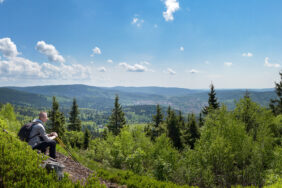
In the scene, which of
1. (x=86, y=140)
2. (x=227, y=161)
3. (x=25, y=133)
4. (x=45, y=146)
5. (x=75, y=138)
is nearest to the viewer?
(x=25, y=133)

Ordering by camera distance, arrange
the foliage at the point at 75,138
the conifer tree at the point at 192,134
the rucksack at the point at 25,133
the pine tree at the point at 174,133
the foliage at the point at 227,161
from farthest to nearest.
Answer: the foliage at the point at 75,138, the pine tree at the point at 174,133, the conifer tree at the point at 192,134, the foliage at the point at 227,161, the rucksack at the point at 25,133

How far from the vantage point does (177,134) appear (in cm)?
4388

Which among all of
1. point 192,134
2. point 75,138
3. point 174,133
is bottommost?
point 75,138

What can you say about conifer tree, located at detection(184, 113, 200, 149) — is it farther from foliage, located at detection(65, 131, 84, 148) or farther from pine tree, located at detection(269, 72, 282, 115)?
foliage, located at detection(65, 131, 84, 148)

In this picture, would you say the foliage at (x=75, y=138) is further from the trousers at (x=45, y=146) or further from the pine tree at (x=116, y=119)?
the trousers at (x=45, y=146)

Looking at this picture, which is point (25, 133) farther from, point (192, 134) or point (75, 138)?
point (75, 138)

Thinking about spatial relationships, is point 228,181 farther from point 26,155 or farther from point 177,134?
point 177,134

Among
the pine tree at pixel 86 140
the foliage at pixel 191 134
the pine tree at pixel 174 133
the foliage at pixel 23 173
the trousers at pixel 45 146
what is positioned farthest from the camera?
the pine tree at pixel 86 140

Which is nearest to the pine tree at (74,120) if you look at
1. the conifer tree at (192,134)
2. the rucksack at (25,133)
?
the conifer tree at (192,134)

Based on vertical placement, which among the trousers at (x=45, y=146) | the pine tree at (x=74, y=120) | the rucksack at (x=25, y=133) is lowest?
the pine tree at (x=74, y=120)

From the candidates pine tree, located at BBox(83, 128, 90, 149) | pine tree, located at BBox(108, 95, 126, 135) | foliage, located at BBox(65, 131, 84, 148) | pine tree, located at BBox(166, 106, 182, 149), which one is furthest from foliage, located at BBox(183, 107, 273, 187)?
pine tree, located at BBox(83, 128, 90, 149)

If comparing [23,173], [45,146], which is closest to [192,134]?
[45,146]

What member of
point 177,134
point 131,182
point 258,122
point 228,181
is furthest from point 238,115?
point 131,182

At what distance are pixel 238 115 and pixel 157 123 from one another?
87.8 feet
